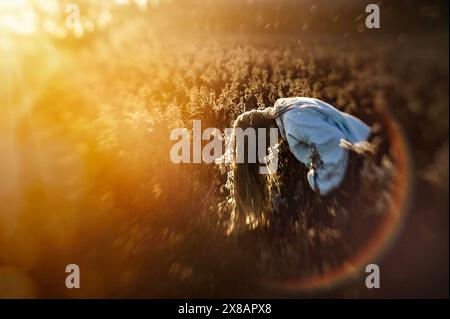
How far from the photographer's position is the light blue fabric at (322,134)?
2.42 meters

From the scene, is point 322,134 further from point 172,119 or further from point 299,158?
point 172,119

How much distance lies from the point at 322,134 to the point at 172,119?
3.12 feet

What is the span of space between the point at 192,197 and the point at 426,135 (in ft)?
4.83

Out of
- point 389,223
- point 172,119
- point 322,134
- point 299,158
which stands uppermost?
point 172,119

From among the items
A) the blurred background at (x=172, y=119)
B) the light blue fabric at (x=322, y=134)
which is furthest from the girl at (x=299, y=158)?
the blurred background at (x=172, y=119)

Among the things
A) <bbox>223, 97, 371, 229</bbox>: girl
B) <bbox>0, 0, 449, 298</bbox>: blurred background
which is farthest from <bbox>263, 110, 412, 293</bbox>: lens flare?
<bbox>223, 97, 371, 229</bbox>: girl

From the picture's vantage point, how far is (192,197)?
2676mm

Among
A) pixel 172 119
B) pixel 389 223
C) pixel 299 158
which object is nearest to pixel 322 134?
pixel 299 158

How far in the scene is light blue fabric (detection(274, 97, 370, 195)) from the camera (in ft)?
7.93

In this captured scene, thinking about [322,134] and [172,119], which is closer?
[322,134]

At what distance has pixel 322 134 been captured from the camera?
241cm

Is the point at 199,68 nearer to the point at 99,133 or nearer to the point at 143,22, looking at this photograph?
the point at 143,22

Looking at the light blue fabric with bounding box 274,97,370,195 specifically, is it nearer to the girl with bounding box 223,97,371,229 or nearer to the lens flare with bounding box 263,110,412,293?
→ the girl with bounding box 223,97,371,229
